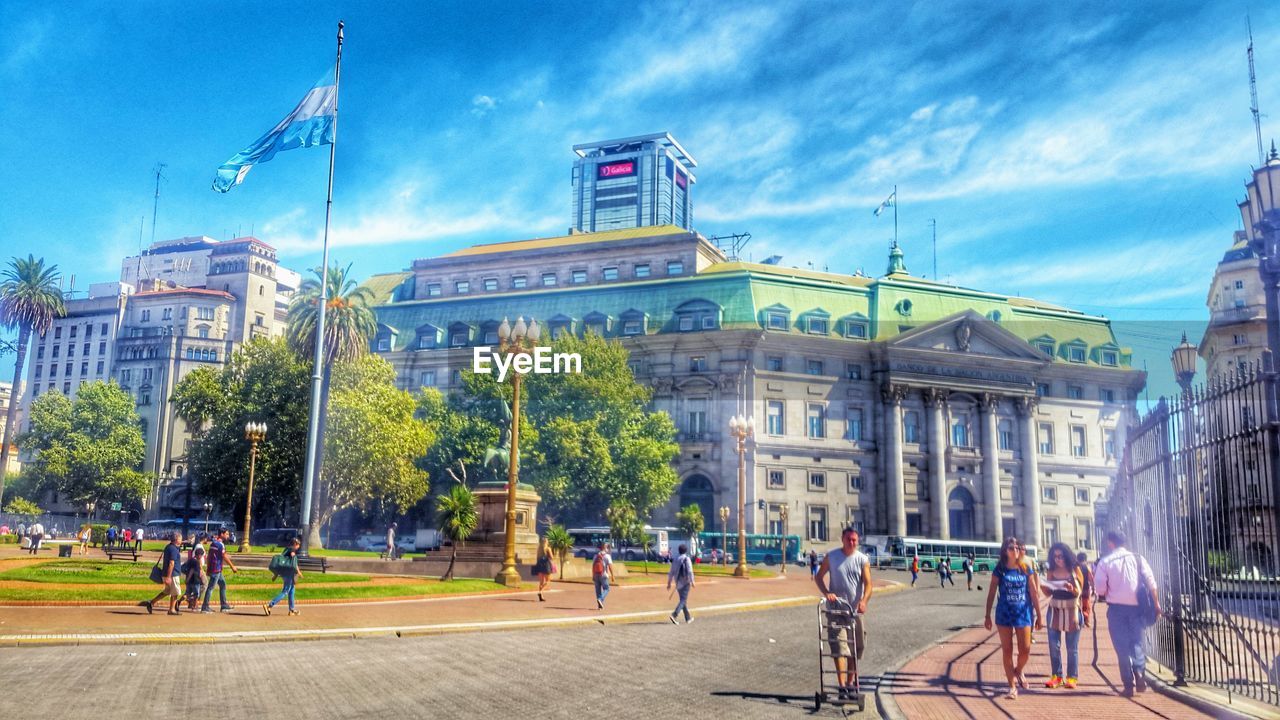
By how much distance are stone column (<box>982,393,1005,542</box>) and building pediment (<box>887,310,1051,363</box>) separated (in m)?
3.92

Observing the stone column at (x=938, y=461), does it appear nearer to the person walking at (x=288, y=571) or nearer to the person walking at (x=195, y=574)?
the person walking at (x=288, y=571)

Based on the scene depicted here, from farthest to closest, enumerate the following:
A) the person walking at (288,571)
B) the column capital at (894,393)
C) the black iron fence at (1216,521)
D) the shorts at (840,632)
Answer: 1. the column capital at (894,393)
2. the person walking at (288,571)
3. the shorts at (840,632)
4. the black iron fence at (1216,521)

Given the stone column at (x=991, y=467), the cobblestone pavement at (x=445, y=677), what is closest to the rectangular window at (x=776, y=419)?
the stone column at (x=991, y=467)

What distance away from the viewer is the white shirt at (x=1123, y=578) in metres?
11.8

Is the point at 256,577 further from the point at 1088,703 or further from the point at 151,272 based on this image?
the point at 151,272

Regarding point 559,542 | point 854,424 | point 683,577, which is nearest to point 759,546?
point 854,424

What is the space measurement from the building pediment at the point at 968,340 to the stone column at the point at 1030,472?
4.05 meters

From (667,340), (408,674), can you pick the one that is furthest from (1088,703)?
(667,340)

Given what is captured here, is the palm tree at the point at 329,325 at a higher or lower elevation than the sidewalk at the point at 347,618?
higher

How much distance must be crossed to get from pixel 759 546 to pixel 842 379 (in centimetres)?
1619

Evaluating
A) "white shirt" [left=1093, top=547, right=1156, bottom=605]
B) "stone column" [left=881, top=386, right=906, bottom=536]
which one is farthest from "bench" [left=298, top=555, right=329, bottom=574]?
"stone column" [left=881, top=386, right=906, bottom=536]

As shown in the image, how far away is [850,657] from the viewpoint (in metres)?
11.1

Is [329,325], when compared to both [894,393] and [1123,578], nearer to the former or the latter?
[894,393]

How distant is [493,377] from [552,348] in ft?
14.3
